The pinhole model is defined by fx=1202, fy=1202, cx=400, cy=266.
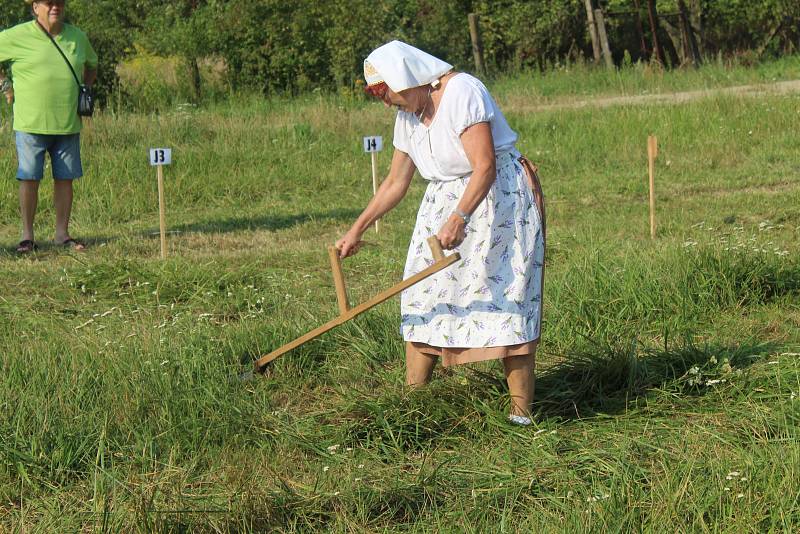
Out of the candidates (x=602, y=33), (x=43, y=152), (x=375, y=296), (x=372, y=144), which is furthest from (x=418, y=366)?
(x=602, y=33)

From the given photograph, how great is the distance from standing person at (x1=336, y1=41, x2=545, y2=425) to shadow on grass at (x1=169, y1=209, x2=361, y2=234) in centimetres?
521

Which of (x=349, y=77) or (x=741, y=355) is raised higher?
(x=349, y=77)

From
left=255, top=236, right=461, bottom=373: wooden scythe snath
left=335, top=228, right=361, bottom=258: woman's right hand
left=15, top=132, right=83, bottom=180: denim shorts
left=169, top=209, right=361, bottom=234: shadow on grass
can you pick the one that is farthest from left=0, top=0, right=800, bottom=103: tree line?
left=335, top=228, right=361, bottom=258: woman's right hand

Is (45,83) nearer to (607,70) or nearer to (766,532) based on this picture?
(766,532)

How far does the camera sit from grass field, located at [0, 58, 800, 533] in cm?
351

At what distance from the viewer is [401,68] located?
13.4 ft

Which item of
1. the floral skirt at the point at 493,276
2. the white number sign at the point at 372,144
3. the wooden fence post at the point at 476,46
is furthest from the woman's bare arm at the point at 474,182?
the wooden fence post at the point at 476,46

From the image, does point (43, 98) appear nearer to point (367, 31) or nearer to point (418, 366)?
point (418, 366)

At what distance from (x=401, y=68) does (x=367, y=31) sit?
14.7 m

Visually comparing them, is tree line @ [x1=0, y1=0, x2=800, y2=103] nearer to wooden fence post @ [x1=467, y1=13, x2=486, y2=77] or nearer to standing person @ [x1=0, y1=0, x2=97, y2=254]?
wooden fence post @ [x1=467, y1=13, x2=486, y2=77]

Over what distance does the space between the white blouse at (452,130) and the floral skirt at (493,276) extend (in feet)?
0.19

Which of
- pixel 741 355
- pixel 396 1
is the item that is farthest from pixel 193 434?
pixel 396 1

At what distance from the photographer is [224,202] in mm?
10469

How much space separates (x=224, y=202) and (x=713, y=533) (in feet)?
25.3
